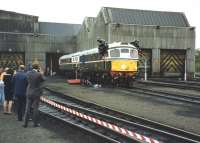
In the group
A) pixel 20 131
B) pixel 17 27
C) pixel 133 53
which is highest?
pixel 17 27

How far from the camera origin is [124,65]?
30.9m

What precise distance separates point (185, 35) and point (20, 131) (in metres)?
41.3

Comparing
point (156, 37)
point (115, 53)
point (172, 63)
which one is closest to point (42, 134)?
point (115, 53)

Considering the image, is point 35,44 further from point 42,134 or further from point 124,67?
point 42,134

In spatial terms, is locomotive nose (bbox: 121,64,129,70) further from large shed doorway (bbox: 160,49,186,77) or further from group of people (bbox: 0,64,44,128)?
large shed doorway (bbox: 160,49,186,77)

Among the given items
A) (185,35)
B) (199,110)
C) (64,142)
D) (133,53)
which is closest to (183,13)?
(185,35)

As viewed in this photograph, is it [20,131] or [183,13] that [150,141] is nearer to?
[20,131]

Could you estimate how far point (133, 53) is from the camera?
3130cm

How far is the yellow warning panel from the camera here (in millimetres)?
30597

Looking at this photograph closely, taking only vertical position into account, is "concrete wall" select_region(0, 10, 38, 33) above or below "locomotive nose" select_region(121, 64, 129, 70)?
above

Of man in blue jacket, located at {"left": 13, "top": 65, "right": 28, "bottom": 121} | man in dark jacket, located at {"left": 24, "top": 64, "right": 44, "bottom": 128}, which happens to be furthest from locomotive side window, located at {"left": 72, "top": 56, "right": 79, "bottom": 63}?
man in dark jacket, located at {"left": 24, "top": 64, "right": 44, "bottom": 128}

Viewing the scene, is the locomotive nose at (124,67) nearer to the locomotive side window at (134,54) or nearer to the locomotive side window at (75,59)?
the locomotive side window at (134,54)

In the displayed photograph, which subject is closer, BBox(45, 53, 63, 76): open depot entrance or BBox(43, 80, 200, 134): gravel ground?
BBox(43, 80, 200, 134): gravel ground

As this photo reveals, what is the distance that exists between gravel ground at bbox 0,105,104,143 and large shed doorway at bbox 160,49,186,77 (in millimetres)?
38107
